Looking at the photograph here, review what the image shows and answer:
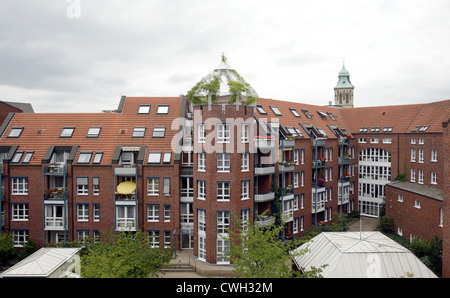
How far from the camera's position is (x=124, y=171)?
2927 cm

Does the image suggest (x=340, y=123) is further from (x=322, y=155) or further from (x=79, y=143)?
(x=79, y=143)

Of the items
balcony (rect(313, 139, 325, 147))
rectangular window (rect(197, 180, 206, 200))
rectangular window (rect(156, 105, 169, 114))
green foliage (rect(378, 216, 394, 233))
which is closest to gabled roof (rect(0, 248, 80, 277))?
rectangular window (rect(197, 180, 206, 200))

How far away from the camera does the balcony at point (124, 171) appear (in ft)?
95.8

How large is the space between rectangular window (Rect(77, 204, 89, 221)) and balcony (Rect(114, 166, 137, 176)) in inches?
167

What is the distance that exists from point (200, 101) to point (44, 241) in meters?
18.5

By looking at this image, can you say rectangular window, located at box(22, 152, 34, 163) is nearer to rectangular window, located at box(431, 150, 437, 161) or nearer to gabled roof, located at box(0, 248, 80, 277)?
gabled roof, located at box(0, 248, 80, 277)

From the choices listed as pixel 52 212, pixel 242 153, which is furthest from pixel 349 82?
pixel 52 212

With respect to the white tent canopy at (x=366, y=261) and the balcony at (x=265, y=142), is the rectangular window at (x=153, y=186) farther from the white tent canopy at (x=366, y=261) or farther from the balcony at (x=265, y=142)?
the white tent canopy at (x=366, y=261)

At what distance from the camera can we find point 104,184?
29656 millimetres

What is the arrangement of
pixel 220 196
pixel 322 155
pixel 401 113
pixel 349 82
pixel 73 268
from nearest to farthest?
pixel 73 268, pixel 220 196, pixel 322 155, pixel 401 113, pixel 349 82

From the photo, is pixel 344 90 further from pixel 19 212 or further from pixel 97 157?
pixel 19 212

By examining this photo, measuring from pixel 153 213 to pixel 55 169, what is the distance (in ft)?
31.4

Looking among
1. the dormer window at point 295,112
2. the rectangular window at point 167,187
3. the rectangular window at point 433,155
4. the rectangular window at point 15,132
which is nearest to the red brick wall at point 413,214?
the rectangular window at point 433,155

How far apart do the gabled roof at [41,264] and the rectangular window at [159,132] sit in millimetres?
Answer: 12960
